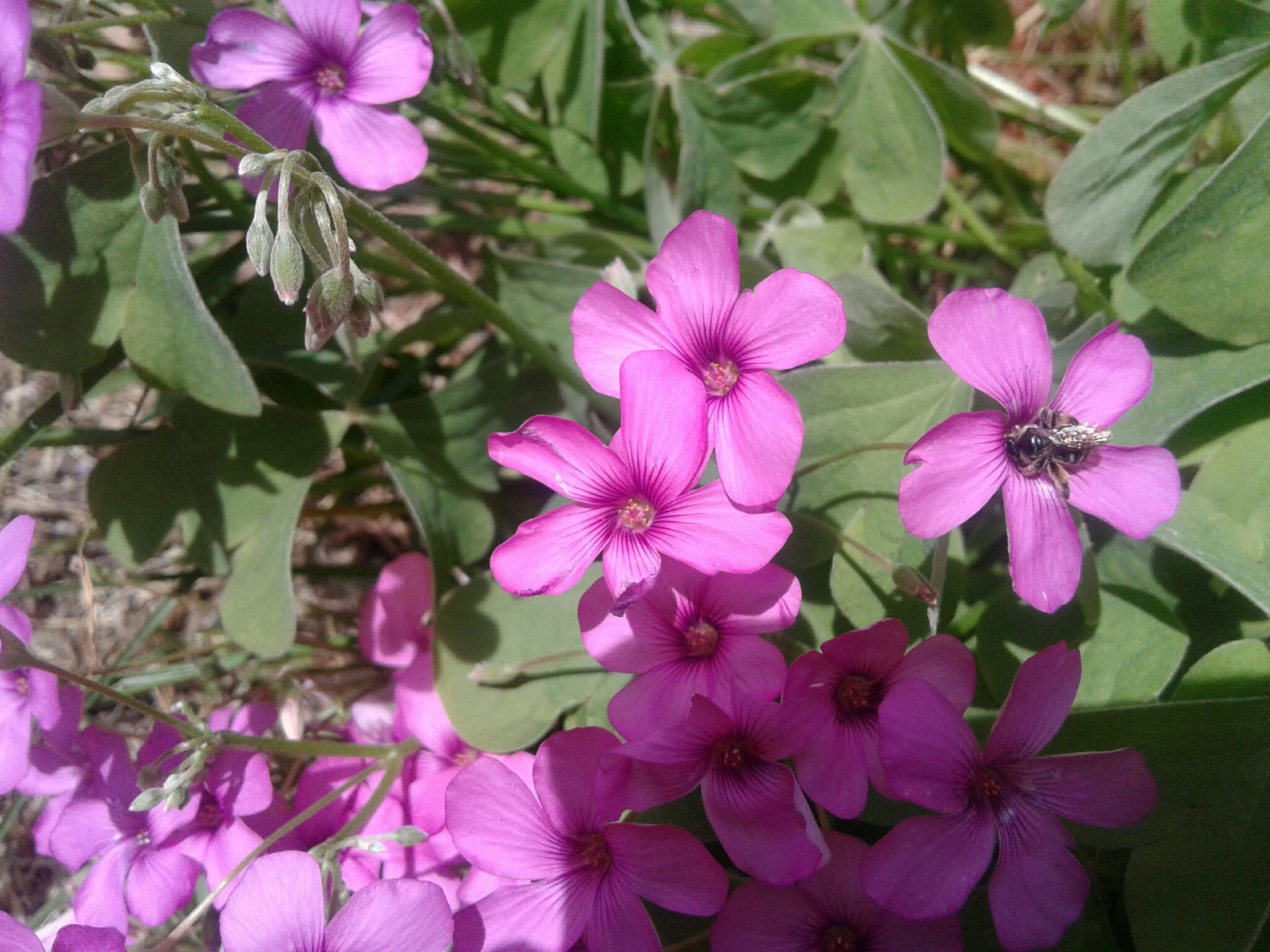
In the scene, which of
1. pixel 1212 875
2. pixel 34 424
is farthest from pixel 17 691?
pixel 1212 875

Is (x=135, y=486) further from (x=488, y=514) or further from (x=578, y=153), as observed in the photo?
(x=578, y=153)


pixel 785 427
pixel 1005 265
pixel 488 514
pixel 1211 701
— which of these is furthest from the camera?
pixel 1005 265

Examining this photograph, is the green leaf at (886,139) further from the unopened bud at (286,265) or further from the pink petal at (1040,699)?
the unopened bud at (286,265)

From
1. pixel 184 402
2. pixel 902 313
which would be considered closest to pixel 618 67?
pixel 902 313

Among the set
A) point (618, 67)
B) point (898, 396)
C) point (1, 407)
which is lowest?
point (1, 407)

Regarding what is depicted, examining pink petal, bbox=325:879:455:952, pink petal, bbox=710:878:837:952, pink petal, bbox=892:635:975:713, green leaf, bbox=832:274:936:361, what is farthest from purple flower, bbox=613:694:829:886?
green leaf, bbox=832:274:936:361

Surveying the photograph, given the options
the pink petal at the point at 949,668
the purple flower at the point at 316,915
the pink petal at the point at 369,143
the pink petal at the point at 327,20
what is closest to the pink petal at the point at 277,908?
the purple flower at the point at 316,915

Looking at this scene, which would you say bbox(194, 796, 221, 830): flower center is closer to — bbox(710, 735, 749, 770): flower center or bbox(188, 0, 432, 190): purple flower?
bbox(710, 735, 749, 770): flower center

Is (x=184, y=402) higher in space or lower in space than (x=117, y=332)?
lower
